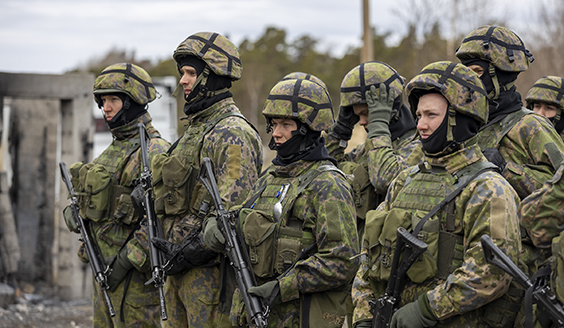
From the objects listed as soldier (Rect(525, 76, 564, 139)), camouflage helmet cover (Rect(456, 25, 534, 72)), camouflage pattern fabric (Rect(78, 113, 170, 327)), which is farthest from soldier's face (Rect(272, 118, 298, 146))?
soldier (Rect(525, 76, 564, 139))

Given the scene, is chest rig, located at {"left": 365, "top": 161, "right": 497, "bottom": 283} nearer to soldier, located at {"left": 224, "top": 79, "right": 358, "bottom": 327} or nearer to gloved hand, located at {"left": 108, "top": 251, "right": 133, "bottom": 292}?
soldier, located at {"left": 224, "top": 79, "right": 358, "bottom": 327}

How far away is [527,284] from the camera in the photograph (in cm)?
270

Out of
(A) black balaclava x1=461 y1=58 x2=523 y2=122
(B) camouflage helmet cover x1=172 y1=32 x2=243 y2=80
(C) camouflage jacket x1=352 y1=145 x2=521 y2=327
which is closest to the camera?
(C) camouflage jacket x1=352 y1=145 x2=521 y2=327

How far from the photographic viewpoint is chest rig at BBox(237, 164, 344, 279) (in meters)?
3.65

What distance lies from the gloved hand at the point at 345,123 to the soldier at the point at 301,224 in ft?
4.63

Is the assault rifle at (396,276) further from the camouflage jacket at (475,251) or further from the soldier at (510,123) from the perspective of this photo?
the soldier at (510,123)

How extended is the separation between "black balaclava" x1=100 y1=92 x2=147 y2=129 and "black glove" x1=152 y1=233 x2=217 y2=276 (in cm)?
145

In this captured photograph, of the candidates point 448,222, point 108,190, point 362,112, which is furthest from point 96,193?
point 448,222

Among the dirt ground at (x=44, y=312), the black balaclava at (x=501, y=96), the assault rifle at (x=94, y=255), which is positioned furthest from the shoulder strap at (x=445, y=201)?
the dirt ground at (x=44, y=312)

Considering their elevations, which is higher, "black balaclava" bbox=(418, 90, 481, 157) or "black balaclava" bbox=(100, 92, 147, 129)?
"black balaclava" bbox=(100, 92, 147, 129)

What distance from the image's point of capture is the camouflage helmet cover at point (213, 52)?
4797 mm

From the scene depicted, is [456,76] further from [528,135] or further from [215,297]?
[215,297]

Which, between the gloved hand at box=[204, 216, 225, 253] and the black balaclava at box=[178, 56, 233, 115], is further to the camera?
the black balaclava at box=[178, 56, 233, 115]

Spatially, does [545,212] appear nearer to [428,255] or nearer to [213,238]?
[428,255]
